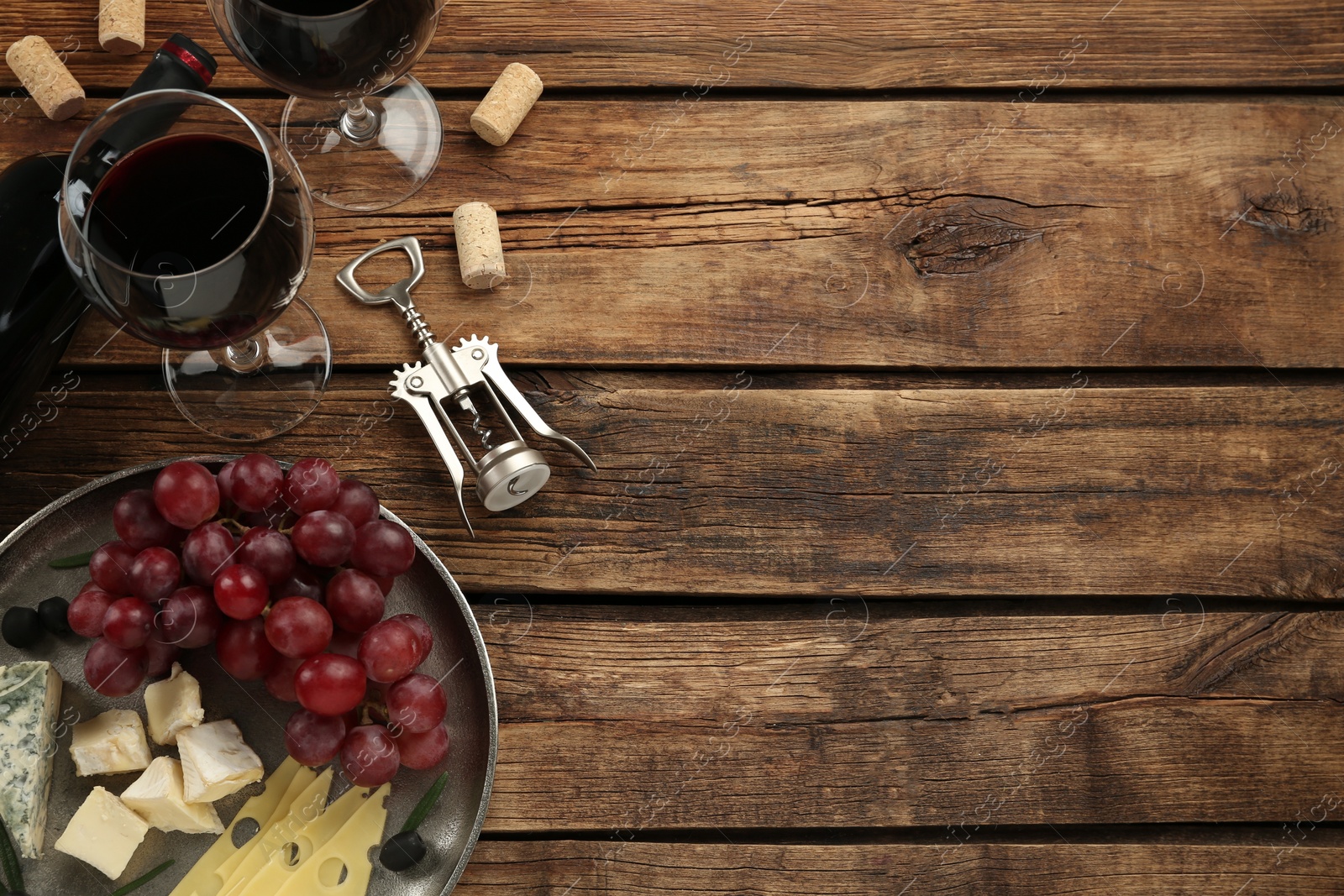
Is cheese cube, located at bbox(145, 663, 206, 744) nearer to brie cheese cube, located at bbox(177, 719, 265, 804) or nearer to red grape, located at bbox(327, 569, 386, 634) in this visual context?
brie cheese cube, located at bbox(177, 719, 265, 804)

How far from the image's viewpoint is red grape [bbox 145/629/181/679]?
2.52ft

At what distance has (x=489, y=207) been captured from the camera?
971 mm

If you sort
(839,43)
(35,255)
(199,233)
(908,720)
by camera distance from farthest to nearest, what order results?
(839,43)
(908,720)
(35,255)
(199,233)

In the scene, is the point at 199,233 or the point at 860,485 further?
the point at 860,485

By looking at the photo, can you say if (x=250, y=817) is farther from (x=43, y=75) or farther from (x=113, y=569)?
(x=43, y=75)

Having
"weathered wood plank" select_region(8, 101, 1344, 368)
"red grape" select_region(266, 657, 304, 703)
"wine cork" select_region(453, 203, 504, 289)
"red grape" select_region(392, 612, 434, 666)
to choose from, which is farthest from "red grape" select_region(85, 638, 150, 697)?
"wine cork" select_region(453, 203, 504, 289)

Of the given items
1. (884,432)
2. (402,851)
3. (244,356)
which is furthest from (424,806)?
(884,432)

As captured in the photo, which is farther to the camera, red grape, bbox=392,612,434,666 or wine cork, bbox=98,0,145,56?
wine cork, bbox=98,0,145,56

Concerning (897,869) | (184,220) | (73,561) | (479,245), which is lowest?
(897,869)

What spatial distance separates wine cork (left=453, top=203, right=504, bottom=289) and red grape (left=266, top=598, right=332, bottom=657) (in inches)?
14.7

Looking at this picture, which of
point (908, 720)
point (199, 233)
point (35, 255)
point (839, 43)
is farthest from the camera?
point (839, 43)

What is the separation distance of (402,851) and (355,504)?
29cm

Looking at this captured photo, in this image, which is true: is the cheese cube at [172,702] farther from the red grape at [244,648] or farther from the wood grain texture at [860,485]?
the wood grain texture at [860,485]

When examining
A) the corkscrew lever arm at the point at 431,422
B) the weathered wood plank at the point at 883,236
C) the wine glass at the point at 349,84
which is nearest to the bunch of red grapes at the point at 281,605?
the corkscrew lever arm at the point at 431,422
